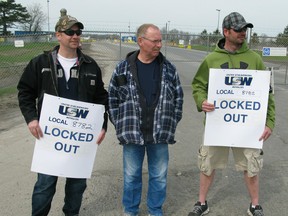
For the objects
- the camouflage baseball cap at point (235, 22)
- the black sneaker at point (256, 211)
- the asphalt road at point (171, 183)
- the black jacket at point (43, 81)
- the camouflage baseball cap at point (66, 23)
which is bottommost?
the asphalt road at point (171, 183)

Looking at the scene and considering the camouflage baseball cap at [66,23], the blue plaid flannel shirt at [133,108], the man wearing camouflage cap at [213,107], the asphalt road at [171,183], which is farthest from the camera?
the asphalt road at [171,183]

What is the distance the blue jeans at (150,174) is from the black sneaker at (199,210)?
37cm

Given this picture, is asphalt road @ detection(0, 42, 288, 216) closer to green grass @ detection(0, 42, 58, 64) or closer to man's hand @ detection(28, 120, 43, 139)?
man's hand @ detection(28, 120, 43, 139)

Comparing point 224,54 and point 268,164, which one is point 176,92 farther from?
point 268,164

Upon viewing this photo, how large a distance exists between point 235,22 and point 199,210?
1988 mm

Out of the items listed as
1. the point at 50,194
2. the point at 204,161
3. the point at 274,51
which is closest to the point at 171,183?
the point at 204,161

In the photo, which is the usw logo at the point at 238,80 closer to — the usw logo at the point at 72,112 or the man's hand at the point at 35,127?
the usw logo at the point at 72,112

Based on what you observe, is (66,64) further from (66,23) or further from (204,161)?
(204,161)

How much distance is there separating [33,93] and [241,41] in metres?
2.04

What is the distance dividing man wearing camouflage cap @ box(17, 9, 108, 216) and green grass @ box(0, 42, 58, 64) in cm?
1205

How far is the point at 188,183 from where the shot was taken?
461 centimetres

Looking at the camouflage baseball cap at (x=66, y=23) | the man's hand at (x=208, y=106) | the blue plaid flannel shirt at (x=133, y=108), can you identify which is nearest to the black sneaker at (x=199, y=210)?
the blue plaid flannel shirt at (x=133, y=108)

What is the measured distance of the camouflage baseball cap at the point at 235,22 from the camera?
335 centimetres

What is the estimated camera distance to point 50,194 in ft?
10.9
